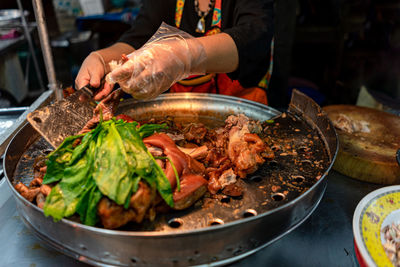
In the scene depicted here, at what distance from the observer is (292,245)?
1676 millimetres

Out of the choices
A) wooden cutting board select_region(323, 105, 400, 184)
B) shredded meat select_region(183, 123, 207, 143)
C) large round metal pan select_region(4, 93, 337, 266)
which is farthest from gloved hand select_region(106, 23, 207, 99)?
wooden cutting board select_region(323, 105, 400, 184)

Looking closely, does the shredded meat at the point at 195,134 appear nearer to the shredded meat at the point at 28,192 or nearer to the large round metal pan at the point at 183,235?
the large round metal pan at the point at 183,235

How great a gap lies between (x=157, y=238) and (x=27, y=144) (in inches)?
60.2

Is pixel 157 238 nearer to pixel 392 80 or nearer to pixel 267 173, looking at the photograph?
pixel 267 173

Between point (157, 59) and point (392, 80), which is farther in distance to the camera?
point (392, 80)

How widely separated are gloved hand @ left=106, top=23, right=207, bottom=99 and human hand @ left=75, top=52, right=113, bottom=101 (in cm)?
37

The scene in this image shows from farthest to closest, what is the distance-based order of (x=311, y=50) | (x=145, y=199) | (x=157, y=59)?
(x=311, y=50), (x=157, y=59), (x=145, y=199)

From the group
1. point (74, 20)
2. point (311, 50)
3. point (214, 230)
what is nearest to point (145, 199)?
point (214, 230)

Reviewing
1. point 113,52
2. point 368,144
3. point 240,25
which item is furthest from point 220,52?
point 368,144

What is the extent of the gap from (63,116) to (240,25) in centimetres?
171

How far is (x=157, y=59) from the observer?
1861 mm

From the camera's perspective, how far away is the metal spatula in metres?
1.81

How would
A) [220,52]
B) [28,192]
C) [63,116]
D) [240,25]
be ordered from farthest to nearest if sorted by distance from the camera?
[240,25] → [220,52] → [63,116] → [28,192]

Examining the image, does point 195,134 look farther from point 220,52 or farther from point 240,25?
point 240,25
